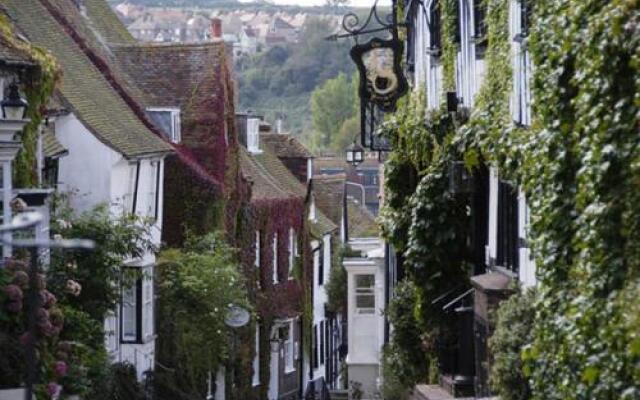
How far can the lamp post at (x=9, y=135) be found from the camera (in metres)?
23.8

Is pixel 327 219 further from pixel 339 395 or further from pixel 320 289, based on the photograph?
pixel 339 395

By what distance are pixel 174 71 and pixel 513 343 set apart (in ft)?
80.8

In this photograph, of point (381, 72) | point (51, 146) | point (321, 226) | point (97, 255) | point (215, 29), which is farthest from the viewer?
point (321, 226)

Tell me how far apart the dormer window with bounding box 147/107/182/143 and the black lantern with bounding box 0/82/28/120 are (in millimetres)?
15422

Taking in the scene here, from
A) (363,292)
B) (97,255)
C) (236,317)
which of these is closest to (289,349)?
(363,292)

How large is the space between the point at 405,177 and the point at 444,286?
13.0 feet

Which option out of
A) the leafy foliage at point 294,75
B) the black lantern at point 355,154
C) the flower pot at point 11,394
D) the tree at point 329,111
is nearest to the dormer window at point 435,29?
the flower pot at point 11,394

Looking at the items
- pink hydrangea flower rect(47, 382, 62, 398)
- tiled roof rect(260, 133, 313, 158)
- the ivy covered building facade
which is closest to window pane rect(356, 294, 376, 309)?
tiled roof rect(260, 133, 313, 158)

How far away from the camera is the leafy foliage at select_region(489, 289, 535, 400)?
713 inches

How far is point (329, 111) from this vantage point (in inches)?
5128

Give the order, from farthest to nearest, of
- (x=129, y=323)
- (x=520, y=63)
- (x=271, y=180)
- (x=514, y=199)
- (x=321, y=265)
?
(x=321, y=265) → (x=271, y=180) → (x=129, y=323) → (x=514, y=199) → (x=520, y=63)

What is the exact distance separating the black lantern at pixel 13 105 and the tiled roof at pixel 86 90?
983 centimetres

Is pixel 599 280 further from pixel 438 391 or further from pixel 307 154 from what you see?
pixel 307 154

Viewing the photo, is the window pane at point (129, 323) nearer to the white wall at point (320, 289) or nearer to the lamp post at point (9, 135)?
the lamp post at point (9, 135)
